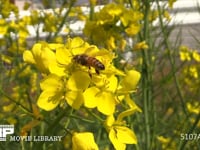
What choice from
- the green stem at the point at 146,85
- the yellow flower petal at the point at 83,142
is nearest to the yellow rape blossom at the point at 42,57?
the yellow flower petal at the point at 83,142

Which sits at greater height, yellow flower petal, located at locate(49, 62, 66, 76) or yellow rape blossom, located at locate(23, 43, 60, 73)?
yellow rape blossom, located at locate(23, 43, 60, 73)

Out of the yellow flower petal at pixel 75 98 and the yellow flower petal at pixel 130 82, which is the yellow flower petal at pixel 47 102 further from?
the yellow flower petal at pixel 130 82

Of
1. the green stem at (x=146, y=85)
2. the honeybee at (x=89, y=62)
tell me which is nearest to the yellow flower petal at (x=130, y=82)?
the honeybee at (x=89, y=62)

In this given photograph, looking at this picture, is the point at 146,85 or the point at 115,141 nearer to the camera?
the point at 115,141

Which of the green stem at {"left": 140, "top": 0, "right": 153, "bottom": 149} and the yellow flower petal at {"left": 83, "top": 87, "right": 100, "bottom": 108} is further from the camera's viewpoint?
the green stem at {"left": 140, "top": 0, "right": 153, "bottom": 149}

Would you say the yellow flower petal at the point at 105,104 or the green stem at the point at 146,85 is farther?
the green stem at the point at 146,85

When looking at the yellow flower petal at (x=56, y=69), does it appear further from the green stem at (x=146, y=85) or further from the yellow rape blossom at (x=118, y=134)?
the green stem at (x=146, y=85)

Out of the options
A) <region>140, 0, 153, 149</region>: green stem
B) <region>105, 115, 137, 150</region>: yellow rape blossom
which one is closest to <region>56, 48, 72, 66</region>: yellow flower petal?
<region>105, 115, 137, 150</region>: yellow rape blossom

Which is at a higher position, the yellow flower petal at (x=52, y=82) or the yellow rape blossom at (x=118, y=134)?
the yellow flower petal at (x=52, y=82)

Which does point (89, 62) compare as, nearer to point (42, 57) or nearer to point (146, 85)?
point (42, 57)

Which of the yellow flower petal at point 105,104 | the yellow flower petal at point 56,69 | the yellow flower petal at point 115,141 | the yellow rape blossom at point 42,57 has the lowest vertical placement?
the yellow flower petal at point 115,141

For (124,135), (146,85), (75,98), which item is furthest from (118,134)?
(146,85)

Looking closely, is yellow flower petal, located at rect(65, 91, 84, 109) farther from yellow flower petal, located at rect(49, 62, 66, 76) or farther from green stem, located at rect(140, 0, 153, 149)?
green stem, located at rect(140, 0, 153, 149)
